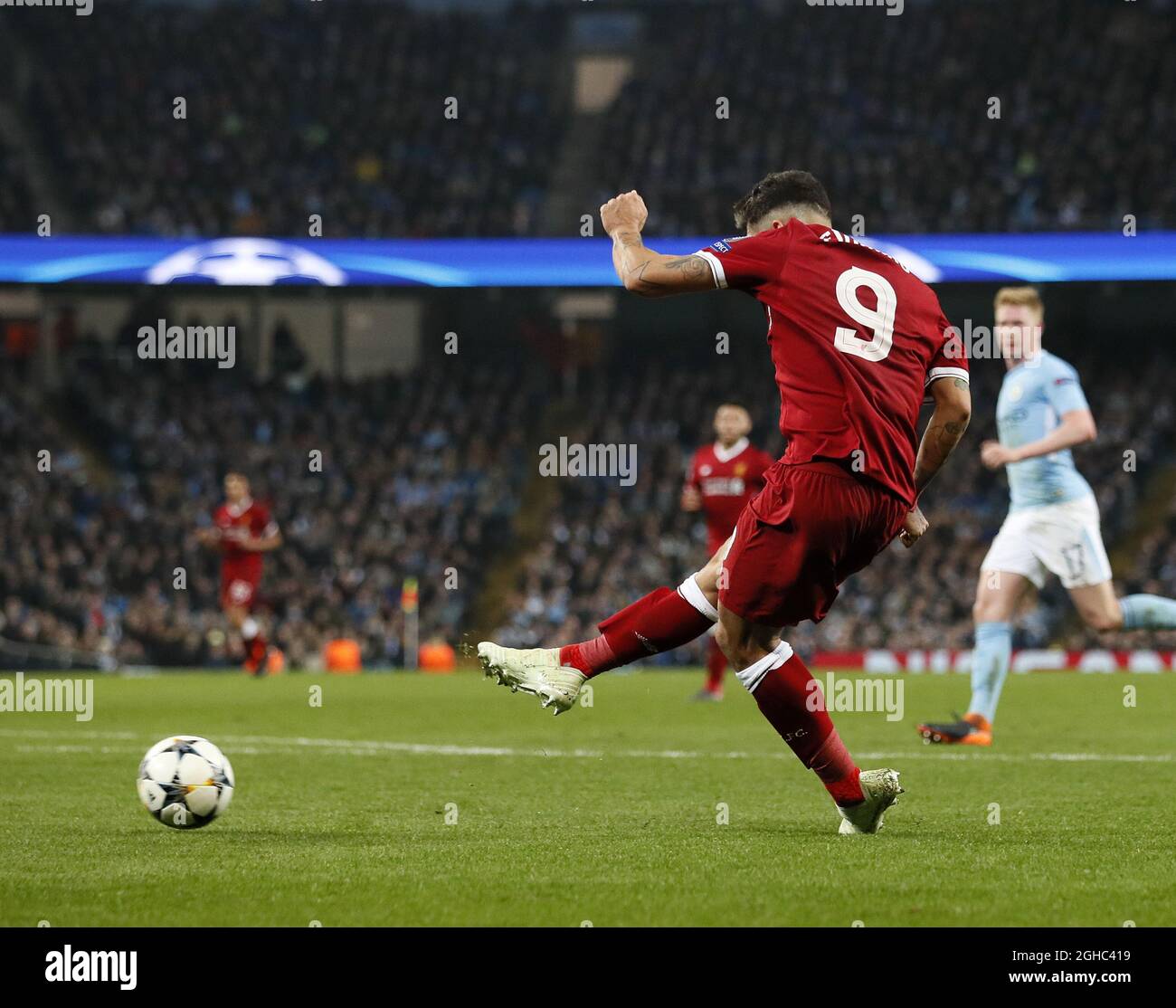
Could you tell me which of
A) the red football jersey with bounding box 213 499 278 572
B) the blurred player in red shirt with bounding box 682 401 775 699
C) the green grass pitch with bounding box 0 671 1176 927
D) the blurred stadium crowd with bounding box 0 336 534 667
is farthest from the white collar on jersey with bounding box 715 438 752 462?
the blurred stadium crowd with bounding box 0 336 534 667

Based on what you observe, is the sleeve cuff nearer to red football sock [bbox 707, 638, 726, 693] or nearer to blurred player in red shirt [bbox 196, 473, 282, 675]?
red football sock [bbox 707, 638, 726, 693]

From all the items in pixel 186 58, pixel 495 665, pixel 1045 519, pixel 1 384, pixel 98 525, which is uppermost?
pixel 186 58

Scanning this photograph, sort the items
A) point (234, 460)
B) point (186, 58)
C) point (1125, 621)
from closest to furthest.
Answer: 1. point (1125, 621)
2. point (234, 460)
3. point (186, 58)

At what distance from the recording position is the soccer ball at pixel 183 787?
6371mm

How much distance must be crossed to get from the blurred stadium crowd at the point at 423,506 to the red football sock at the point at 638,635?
2000 centimetres

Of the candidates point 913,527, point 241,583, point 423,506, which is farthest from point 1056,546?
point 423,506

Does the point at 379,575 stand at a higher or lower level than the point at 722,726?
higher

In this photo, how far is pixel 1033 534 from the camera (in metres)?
10.1

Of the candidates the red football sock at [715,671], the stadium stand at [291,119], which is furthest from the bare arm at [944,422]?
the stadium stand at [291,119]

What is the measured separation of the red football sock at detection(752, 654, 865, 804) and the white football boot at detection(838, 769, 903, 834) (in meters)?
0.04

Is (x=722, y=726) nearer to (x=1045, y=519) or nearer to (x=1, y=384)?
(x=1045, y=519)

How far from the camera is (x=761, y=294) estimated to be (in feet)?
18.9

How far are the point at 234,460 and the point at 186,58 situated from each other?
8.93m
